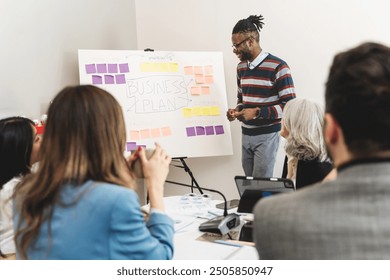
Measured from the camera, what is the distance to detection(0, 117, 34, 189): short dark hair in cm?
152

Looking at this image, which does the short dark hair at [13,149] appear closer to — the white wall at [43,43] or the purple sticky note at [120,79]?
the white wall at [43,43]

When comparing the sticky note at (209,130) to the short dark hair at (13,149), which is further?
the sticky note at (209,130)

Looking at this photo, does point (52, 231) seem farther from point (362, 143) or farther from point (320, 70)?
point (320, 70)

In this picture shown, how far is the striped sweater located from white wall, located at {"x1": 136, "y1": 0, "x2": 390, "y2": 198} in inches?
10.5

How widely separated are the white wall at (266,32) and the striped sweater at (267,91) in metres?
0.27

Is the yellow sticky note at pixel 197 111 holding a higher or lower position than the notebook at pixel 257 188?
higher

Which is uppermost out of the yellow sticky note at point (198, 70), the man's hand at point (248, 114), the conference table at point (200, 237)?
the yellow sticky note at point (198, 70)

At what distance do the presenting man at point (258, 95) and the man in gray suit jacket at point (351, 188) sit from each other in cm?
233

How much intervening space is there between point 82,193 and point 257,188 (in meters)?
0.79

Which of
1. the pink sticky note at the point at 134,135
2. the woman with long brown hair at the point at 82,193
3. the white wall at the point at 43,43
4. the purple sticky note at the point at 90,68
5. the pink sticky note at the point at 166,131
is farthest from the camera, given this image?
the pink sticky note at the point at 166,131

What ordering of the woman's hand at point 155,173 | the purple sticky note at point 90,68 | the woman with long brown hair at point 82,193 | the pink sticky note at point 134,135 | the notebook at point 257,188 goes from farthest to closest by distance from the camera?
the pink sticky note at point 134,135, the purple sticky note at point 90,68, the notebook at point 257,188, the woman's hand at point 155,173, the woman with long brown hair at point 82,193

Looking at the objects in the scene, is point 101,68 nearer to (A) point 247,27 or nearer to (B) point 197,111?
(B) point 197,111

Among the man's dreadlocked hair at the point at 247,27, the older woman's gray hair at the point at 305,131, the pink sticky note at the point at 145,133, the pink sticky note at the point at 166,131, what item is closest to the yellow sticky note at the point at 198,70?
Result: the man's dreadlocked hair at the point at 247,27

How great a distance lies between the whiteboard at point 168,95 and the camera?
3.05m
